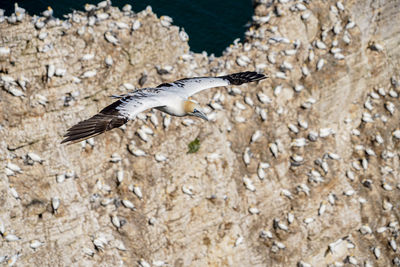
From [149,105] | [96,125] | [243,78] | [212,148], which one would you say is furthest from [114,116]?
[212,148]

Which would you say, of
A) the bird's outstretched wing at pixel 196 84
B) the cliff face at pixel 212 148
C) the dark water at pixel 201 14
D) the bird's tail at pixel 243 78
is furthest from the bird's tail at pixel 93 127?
the dark water at pixel 201 14

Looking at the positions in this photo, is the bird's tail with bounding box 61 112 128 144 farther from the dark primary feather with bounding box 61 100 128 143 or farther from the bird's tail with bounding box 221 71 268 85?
the bird's tail with bounding box 221 71 268 85

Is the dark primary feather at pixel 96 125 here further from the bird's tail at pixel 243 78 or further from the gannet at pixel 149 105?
the bird's tail at pixel 243 78

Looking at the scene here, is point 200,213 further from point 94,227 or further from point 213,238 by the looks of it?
point 94,227

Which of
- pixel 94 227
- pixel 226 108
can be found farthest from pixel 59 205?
pixel 226 108

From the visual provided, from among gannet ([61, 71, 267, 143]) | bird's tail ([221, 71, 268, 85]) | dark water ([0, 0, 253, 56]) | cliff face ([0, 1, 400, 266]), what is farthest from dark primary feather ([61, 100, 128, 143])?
dark water ([0, 0, 253, 56])

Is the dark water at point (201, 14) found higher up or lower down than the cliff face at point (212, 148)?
higher up

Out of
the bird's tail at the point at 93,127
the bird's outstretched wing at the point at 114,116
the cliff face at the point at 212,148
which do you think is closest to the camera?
the bird's tail at the point at 93,127
